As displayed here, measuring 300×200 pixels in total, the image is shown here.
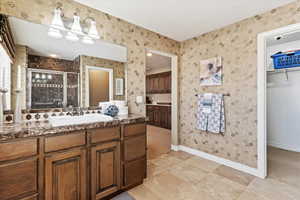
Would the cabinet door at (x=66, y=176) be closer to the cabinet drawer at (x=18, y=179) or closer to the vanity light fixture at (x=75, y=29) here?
the cabinet drawer at (x=18, y=179)

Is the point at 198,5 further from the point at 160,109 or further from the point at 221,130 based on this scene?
the point at 160,109

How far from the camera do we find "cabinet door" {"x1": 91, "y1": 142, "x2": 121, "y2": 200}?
1.43 meters

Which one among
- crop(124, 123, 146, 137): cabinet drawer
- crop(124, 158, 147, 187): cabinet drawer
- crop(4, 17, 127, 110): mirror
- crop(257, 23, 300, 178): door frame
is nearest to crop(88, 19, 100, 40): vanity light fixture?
crop(4, 17, 127, 110): mirror

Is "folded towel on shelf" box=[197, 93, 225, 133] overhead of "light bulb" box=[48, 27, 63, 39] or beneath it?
beneath

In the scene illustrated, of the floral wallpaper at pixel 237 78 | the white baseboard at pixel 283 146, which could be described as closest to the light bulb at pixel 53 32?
the floral wallpaper at pixel 237 78

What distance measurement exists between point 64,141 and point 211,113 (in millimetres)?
2314

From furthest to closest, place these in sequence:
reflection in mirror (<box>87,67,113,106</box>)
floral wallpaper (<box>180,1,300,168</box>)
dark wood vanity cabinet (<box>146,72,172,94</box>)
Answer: dark wood vanity cabinet (<box>146,72,172,94</box>) → floral wallpaper (<box>180,1,300,168</box>) → reflection in mirror (<box>87,67,113,106</box>)

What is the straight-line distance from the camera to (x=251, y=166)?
6.98 feet

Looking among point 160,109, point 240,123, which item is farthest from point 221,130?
point 160,109

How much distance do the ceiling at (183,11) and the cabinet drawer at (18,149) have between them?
179cm

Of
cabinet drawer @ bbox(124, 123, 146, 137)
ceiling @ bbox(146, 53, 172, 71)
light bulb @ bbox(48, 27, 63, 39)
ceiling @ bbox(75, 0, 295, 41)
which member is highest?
ceiling @ bbox(146, 53, 172, 71)

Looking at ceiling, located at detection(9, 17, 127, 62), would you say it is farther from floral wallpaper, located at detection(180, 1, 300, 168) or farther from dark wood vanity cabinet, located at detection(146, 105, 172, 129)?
dark wood vanity cabinet, located at detection(146, 105, 172, 129)

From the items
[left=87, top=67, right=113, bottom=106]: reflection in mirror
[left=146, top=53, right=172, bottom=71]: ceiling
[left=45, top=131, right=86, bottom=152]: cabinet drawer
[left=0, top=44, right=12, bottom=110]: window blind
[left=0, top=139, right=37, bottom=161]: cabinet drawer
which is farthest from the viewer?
[left=146, top=53, right=172, bottom=71]: ceiling

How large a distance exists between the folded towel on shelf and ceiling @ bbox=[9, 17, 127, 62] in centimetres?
188
